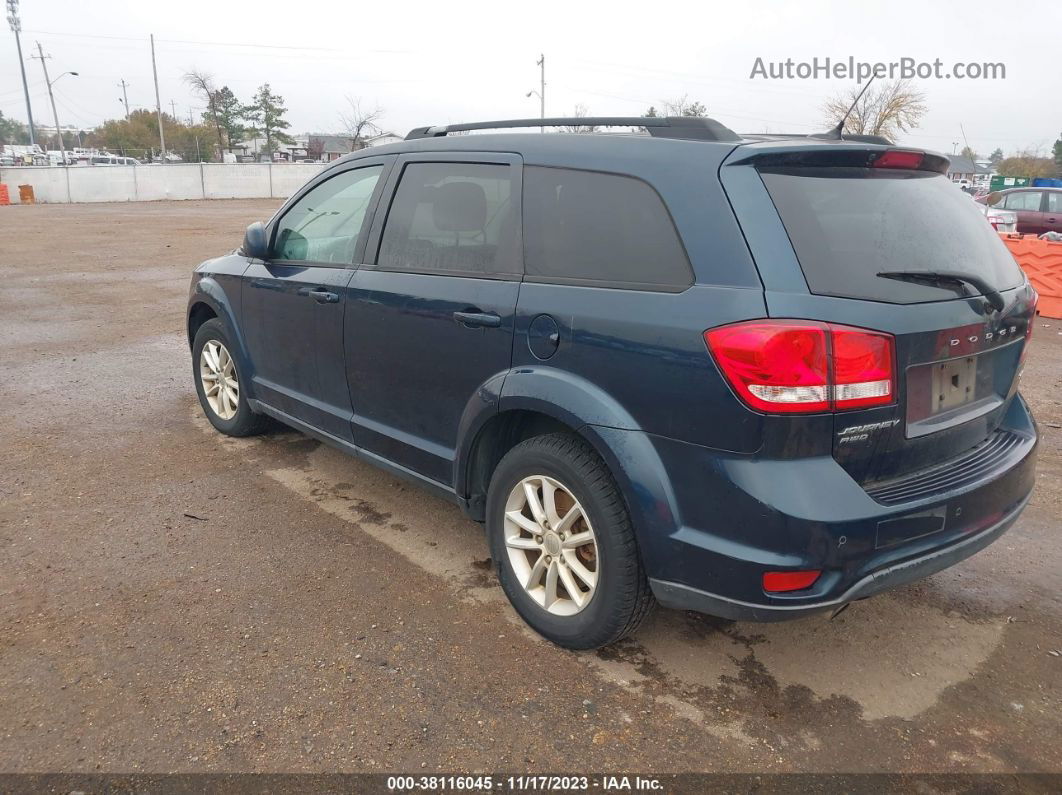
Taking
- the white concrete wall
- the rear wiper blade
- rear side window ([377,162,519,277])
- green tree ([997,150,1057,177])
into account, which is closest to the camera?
the rear wiper blade

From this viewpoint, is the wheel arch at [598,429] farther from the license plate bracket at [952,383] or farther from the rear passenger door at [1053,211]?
the rear passenger door at [1053,211]

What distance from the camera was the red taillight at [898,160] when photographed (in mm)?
2662

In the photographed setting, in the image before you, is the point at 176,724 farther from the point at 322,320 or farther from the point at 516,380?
the point at 322,320

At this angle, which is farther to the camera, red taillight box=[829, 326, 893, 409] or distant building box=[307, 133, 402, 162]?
distant building box=[307, 133, 402, 162]

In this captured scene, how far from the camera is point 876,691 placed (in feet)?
8.91

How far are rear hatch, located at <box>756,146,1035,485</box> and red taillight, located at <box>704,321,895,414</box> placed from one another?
43mm

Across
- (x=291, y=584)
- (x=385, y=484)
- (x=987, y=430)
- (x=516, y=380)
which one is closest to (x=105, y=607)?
(x=291, y=584)

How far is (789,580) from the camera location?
231 cm

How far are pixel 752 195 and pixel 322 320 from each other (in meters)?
2.23

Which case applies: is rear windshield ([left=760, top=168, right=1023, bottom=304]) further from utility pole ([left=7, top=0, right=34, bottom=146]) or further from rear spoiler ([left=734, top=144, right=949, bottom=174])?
utility pole ([left=7, top=0, right=34, bottom=146])

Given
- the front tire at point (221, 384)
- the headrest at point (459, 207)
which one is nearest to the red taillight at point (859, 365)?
the headrest at point (459, 207)

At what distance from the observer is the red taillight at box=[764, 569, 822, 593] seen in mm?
2293

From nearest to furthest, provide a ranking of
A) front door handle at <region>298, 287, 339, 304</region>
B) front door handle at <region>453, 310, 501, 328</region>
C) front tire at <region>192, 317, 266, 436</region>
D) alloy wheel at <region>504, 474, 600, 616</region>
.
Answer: alloy wheel at <region>504, 474, 600, 616</region> < front door handle at <region>453, 310, 501, 328</region> < front door handle at <region>298, 287, 339, 304</region> < front tire at <region>192, 317, 266, 436</region>

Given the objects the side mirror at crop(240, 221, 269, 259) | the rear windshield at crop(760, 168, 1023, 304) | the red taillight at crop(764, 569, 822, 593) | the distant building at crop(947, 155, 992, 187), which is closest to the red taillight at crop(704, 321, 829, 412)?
the rear windshield at crop(760, 168, 1023, 304)
